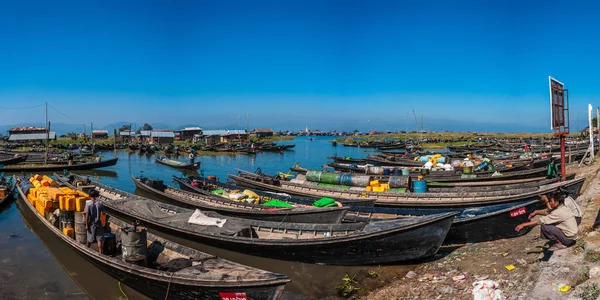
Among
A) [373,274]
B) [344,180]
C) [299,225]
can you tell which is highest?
[344,180]

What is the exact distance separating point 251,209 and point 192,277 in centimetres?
737

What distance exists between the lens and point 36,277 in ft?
36.2

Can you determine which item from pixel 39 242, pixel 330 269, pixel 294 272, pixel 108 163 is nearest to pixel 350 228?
pixel 330 269

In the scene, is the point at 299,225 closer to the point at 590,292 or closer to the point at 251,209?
the point at 251,209

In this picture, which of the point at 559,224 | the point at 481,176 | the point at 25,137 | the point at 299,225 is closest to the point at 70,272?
the point at 299,225

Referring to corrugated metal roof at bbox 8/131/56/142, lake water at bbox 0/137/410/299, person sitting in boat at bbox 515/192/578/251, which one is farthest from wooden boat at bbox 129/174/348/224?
corrugated metal roof at bbox 8/131/56/142

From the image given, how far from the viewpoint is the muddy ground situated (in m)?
6.88

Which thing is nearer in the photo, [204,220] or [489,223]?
[489,223]

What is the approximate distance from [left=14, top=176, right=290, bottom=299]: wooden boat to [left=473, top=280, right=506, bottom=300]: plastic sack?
3780mm

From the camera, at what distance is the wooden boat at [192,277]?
22.8 feet

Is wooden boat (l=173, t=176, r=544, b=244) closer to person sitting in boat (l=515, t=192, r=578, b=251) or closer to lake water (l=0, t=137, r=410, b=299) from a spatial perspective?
lake water (l=0, t=137, r=410, b=299)

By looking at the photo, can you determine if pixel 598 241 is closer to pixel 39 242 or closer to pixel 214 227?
pixel 214 227

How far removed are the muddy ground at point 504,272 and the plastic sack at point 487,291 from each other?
0.14 m

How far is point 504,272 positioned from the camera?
336 inches
